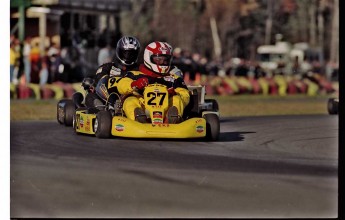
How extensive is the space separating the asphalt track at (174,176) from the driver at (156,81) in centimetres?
33

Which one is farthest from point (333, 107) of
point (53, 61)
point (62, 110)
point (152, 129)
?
point (152, 129)

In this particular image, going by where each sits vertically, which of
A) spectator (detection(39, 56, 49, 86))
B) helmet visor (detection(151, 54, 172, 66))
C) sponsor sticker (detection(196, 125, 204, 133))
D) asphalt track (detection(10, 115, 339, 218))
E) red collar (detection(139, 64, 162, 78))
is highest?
helmet visor (detection(151, 54, 172, 66))

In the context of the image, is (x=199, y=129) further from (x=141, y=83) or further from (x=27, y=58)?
(x=27, y=58)

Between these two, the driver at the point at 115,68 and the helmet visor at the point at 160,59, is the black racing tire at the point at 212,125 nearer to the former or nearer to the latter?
the helmet visor at the point at 160,59

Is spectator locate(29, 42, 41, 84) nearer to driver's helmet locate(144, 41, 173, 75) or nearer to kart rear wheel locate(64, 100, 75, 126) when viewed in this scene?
kart rear wheel locate(64, 100, 75, 126)

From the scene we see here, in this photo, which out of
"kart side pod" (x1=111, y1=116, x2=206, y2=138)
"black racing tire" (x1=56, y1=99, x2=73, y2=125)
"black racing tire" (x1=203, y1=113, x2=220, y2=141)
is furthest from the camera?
"black racing tire" (x1=56, y1=99, x2=73, y2=125)

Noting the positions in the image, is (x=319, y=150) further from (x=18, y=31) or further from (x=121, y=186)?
(x=18, y=31)

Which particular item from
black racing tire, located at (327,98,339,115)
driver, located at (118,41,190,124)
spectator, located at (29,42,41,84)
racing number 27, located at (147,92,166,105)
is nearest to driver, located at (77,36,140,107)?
driver, located at (118,41,190,124)

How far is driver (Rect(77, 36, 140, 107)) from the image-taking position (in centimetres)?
1170

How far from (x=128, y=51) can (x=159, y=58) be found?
948 mm

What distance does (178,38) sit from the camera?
26.9m

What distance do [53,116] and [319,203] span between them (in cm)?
867

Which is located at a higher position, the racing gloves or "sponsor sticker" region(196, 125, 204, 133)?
the racing gloves

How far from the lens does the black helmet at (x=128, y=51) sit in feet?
39.0
